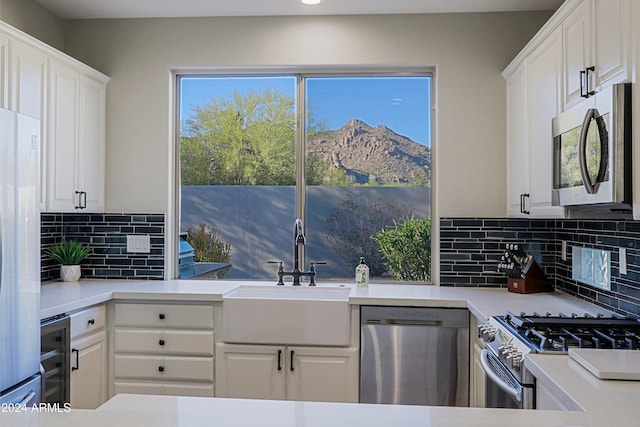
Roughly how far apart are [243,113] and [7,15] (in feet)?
4.80

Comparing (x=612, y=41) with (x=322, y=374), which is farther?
(x=322, y=374)

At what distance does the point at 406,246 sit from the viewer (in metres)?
3.62

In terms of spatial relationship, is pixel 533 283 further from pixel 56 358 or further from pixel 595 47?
pixel 56 358

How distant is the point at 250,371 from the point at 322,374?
40 cm

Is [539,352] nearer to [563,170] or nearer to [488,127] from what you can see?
[563,170]

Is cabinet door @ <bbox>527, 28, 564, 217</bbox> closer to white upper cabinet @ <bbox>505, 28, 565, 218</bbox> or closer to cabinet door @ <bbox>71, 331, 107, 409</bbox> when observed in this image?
white upper cabinet @ <bbox>505, 28, 565, 218</bbox>

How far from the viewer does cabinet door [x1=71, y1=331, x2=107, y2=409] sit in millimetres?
2738

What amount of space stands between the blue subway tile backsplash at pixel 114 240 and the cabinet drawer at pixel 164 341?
62cm

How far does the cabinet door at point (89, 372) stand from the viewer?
2.74 meters

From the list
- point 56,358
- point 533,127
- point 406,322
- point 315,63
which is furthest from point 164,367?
point 533,127

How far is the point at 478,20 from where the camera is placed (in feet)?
11.3

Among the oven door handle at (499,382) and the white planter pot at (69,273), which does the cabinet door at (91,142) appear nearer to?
the white planter pot at (69,273)

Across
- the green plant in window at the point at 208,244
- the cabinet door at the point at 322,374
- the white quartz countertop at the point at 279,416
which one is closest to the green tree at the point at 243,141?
the green plant in window at the point at 208,244

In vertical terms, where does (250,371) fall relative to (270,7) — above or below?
below
